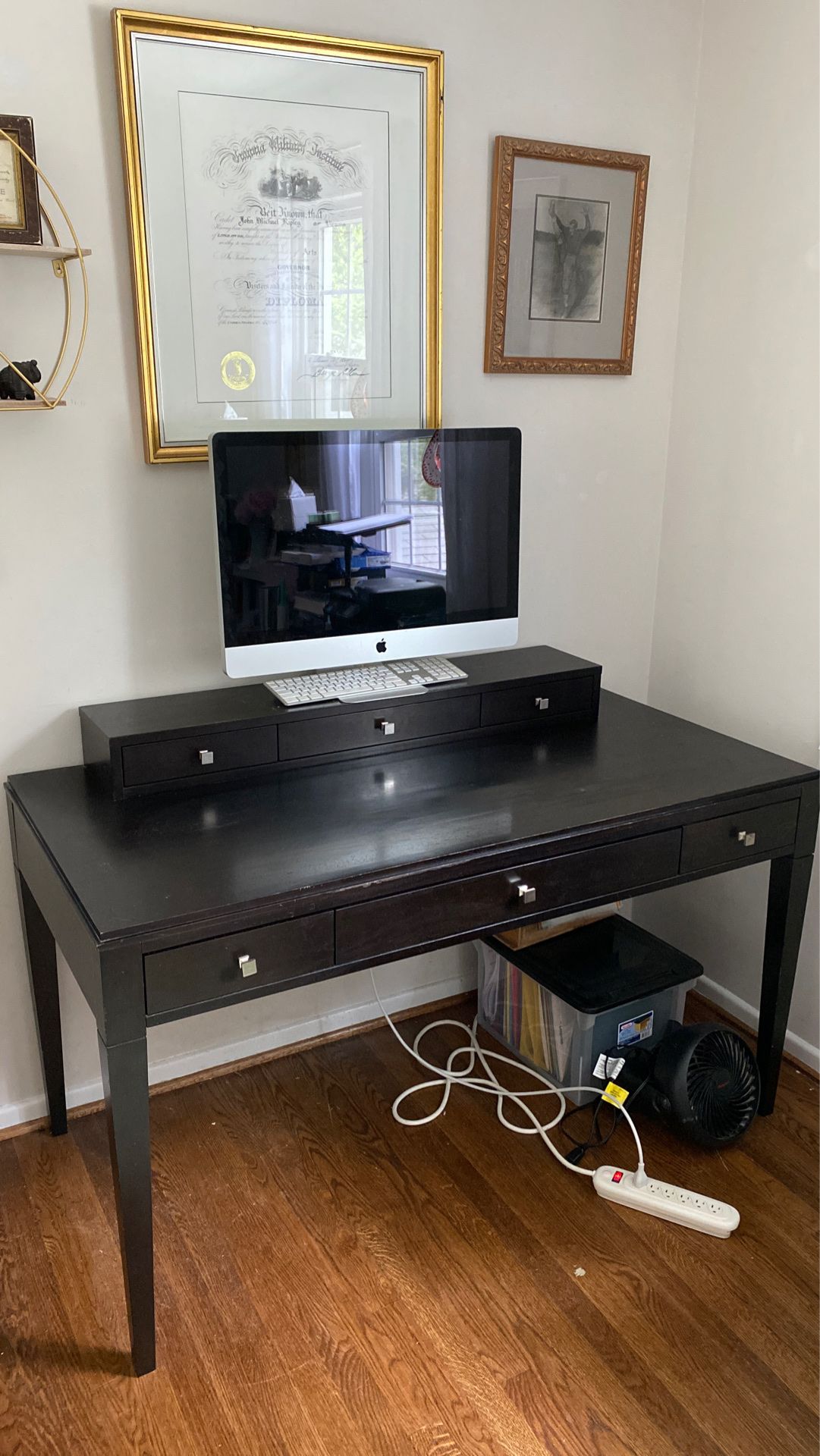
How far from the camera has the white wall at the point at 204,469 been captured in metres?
1.73

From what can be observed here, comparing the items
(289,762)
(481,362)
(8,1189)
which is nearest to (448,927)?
(289,762)

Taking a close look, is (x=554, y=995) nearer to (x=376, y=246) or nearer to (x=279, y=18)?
(x=376, y=246)

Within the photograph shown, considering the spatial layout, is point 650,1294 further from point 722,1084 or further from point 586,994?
point 586,994

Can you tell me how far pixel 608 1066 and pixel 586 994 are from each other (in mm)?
145

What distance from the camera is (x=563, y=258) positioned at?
220cm

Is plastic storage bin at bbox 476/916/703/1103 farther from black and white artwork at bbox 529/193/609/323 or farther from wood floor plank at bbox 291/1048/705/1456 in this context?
black and white artwork at bbox 529/193/609/323

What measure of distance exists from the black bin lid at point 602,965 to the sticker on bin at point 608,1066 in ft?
0.36

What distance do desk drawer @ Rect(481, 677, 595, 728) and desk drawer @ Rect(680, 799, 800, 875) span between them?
0.44 meters

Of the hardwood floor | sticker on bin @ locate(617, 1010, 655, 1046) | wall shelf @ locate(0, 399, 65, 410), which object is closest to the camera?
the hardwood floor

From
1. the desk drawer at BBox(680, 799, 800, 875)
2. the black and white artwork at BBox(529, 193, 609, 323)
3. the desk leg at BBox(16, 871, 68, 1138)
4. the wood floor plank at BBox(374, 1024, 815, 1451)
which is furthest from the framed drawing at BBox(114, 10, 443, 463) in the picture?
the wood floor plank at BBox(374, 1024, 815, 1451)

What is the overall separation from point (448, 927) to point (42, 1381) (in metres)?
0.86

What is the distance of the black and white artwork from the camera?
85.3 inches

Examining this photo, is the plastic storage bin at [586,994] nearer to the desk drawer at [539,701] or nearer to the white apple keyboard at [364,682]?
the desk drawer at [539,701]

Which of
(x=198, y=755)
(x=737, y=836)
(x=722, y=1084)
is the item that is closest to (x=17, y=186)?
(x=198, y=755)
